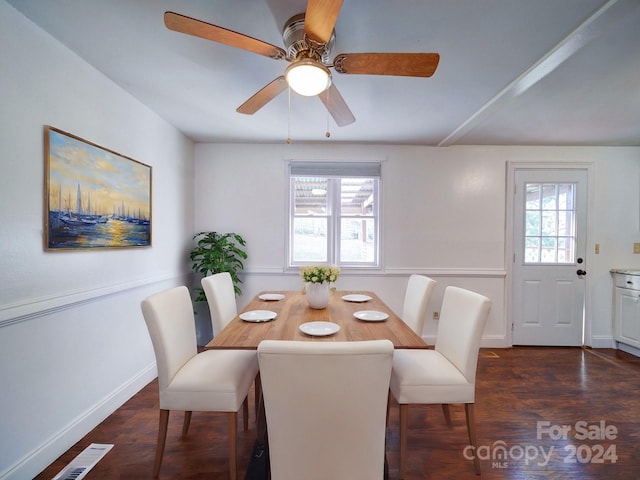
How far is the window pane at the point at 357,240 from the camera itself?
11.6ft

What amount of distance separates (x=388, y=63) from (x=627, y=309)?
3918 millimetres

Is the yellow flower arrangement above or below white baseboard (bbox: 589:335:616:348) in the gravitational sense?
above

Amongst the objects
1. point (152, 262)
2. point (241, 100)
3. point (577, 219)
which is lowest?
point (152, 262)

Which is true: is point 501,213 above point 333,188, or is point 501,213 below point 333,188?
→ below

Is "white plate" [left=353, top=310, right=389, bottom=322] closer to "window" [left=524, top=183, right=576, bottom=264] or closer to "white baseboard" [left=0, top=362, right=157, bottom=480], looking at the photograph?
"white baseboard" [left=0, top=362, right=157, bottom=480]

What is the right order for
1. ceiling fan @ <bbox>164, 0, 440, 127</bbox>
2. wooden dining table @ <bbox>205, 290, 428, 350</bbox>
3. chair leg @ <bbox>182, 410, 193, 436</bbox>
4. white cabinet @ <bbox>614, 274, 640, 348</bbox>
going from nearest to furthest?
ceiling fan @ <bbox>164, 0, 440, 127</bbox> → wooden dining table @ <bbox>205, 290, 428, 350</bbox> → chair leg @ <bbox>182, 410, 193, 436</bbox> → white cabinet @ <bbox>614, 274, 640, 348</bbox>

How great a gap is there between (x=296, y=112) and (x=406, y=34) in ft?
3.87

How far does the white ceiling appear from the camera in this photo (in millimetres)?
1400

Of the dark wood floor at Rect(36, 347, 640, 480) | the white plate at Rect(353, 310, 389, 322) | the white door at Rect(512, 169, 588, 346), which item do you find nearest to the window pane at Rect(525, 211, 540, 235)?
the white door at Rect(512, 169, 588, 346)

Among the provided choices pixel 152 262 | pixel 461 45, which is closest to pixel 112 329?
pixel 152 262

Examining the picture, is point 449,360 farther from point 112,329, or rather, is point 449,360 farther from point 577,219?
point 577,219

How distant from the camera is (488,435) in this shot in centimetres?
188

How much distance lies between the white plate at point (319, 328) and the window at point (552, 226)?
9.91 ft

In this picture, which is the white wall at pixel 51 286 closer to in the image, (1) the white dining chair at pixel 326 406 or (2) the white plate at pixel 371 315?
(1) the white dining chair at pixel 326 406
